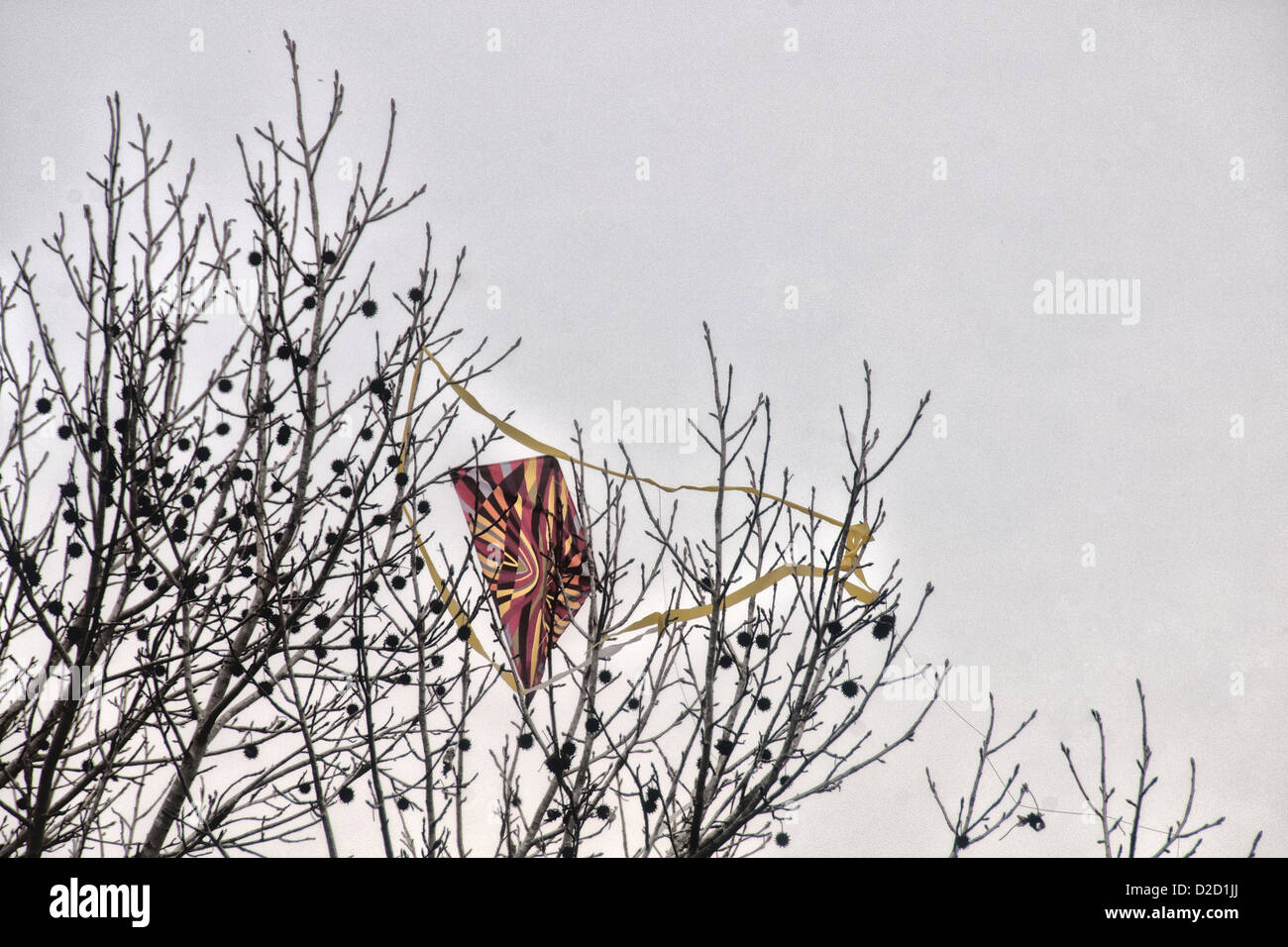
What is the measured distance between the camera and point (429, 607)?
4.04 metres

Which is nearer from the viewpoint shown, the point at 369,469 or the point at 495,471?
the point at 369,469

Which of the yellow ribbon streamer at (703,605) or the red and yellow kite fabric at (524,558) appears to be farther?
the red and yellow kite fabric at (524,558)

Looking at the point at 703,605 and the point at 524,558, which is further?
the point at 524,558

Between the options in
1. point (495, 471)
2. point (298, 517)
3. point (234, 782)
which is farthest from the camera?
point (495, 471)

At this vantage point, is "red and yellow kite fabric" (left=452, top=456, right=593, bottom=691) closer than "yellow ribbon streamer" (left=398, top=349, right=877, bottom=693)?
No

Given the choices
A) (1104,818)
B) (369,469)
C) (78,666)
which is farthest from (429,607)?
(1104,818)

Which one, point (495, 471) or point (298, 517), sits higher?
point (495, 471)

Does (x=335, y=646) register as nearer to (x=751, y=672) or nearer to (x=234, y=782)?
(x=234, y=782)

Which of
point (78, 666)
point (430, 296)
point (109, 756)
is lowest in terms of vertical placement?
point (109, 756)
